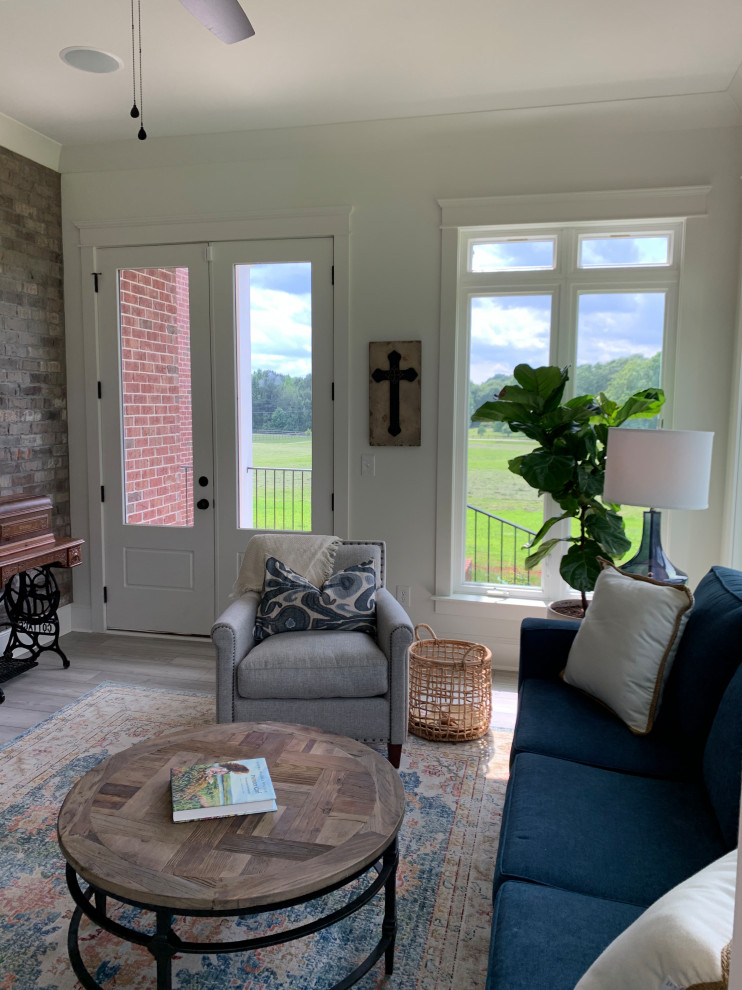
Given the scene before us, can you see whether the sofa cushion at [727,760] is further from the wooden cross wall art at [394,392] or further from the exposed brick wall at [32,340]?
the exposed brick wall at [32,340]

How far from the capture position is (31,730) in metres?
3.18

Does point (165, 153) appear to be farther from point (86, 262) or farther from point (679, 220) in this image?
point (679, 220)

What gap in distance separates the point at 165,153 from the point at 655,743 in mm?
4026

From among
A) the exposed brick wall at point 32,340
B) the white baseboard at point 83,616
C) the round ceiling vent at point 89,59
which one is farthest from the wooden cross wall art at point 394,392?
the white baseboard at point 83,616

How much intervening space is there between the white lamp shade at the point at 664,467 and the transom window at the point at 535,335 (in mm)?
1021

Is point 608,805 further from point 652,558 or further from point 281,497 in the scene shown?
point 281,497

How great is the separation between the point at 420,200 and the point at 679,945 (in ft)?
12.4

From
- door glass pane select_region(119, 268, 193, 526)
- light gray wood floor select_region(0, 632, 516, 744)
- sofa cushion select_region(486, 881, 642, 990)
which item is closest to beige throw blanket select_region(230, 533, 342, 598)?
light gray wood floor select_region(0, 632, 516, 744)

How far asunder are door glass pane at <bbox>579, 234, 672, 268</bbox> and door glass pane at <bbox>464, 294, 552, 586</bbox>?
0.31m

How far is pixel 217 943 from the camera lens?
1.49 m

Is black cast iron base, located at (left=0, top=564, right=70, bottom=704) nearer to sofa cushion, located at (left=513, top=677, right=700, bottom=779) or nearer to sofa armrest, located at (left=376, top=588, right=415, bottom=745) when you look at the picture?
sofa armrest, located at (left=376, top=588, right=415, bottom=745)

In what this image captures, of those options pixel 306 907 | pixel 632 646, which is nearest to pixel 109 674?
pixel 306 907

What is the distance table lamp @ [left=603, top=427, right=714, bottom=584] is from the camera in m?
2.75

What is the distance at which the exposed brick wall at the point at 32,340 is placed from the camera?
3.99 m
